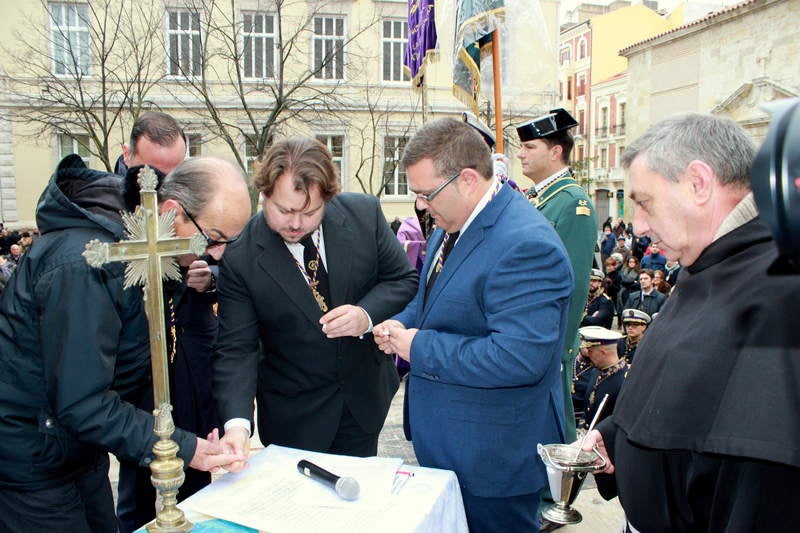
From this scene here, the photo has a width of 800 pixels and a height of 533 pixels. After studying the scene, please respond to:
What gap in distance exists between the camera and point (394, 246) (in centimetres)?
268

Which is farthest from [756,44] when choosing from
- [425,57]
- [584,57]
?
[584,57]

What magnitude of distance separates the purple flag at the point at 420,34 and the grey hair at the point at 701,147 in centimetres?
433

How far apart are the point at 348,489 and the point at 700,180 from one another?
→ 1.23 meters

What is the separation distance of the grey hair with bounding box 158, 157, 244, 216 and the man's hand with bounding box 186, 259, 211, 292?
541 mm

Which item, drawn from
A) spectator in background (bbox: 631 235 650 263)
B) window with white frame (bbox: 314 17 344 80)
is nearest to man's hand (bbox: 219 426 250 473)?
spectator in background (bbox: 631 235 650 263)

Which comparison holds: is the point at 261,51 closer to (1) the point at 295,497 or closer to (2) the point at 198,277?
(2) the point at 198,277

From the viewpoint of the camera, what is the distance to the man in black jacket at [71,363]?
1.69 meters

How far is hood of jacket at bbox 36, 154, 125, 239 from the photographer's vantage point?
182 cm

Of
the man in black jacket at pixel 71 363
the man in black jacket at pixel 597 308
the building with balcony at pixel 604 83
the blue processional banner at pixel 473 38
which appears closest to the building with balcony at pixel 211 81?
the man in black jacket at pixel 597 308

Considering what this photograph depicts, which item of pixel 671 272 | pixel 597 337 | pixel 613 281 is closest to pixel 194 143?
pixel 613 281

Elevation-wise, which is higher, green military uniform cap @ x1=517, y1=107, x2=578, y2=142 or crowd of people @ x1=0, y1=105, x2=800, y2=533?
green military uniform cap @ x1=517, y1=107, x2=578, y2=142

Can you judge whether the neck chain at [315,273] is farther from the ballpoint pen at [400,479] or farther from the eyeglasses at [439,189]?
the ballpoint pen at [400,479]

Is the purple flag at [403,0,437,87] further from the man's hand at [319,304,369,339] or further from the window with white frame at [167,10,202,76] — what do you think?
the window with white frame at [167,10,202,76]

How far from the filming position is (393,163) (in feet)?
57.9
